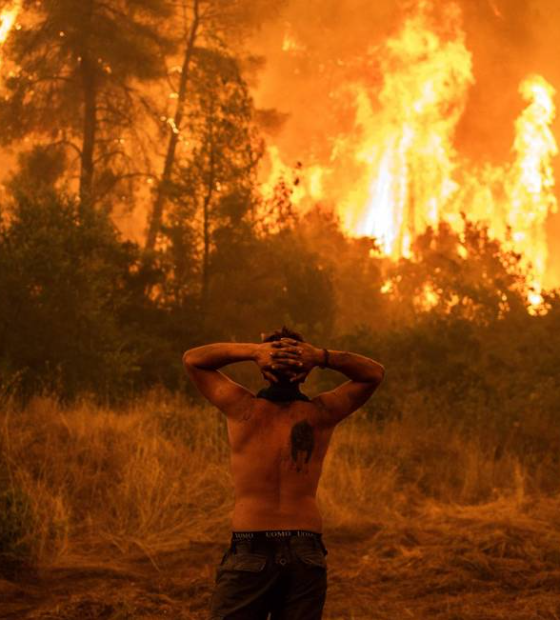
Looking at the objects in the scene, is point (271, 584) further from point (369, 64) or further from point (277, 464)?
point (369, 64)

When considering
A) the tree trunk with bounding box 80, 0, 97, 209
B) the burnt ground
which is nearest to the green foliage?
the burnt ground

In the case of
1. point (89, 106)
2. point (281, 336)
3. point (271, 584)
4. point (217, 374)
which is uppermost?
point (89, 106)

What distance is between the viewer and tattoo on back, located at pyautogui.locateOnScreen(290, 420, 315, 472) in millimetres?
3988

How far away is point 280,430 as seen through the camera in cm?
403

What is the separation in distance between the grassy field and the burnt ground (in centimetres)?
2

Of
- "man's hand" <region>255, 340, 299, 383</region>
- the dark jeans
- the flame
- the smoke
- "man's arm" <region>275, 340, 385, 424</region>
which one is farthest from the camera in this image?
the smoke

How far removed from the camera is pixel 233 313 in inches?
779

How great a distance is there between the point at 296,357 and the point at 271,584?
3.19ft

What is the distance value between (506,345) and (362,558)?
8122 mm

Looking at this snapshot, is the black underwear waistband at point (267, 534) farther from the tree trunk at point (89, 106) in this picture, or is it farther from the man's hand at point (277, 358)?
the tree trunk at point (89, 106)

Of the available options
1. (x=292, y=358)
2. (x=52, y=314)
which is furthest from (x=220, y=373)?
(x=52, y=314)

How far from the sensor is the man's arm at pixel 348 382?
410 cm

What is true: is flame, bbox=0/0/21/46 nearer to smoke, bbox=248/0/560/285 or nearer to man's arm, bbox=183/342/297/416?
smoke, bbox=248/0/560/285

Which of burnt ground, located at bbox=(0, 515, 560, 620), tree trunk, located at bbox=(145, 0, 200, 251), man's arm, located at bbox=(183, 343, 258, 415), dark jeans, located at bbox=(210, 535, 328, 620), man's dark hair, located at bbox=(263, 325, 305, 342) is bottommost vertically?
burnt ground, located at bbox=(0, 515, 560, 620)
